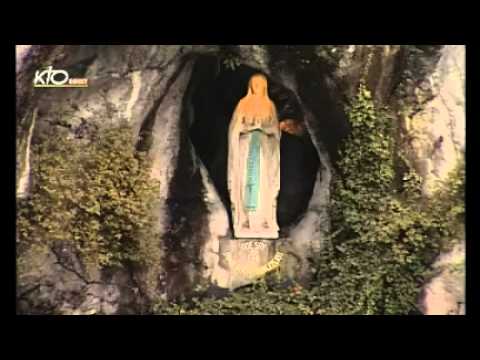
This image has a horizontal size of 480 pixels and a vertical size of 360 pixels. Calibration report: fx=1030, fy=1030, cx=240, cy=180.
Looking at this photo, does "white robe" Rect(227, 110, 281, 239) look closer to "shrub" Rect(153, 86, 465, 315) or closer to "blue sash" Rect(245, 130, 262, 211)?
Answer: "blue sash" Rect(245, 130, 262, 211)

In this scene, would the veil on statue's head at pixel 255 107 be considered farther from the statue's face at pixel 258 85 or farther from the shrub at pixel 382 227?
the shrub at pixel 382 227

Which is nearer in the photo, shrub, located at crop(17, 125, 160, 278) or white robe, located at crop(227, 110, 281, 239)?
shrub, located at crop(17, 125, 160, 278)

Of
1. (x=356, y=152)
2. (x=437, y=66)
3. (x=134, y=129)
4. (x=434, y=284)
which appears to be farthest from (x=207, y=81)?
(x=434, y=284)

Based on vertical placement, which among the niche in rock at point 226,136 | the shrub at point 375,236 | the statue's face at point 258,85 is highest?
the statue's face at point 258,85

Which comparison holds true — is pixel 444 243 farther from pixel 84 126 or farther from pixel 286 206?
pixel 84 126

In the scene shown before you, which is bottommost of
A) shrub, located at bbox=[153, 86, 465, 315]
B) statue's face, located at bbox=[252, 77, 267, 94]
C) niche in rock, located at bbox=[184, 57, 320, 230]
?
shrub, located at bbox=[153, 86, 465, 315]

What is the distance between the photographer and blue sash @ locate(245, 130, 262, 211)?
34.6 ft

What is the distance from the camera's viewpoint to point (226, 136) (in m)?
10.6

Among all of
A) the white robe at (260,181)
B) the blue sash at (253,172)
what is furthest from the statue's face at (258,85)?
the blue sash at (253,172)

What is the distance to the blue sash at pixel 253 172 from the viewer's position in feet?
34.6

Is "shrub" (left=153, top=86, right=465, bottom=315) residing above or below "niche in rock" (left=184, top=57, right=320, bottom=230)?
below

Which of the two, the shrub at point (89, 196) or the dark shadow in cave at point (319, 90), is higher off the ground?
the dark shadow in cave at point (319, 90)

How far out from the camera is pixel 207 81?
10.5 meters

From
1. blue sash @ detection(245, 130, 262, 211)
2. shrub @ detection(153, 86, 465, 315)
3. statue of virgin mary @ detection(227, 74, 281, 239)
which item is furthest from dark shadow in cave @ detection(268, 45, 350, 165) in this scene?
blue sash @ detection(245, 130, 262, 211)
